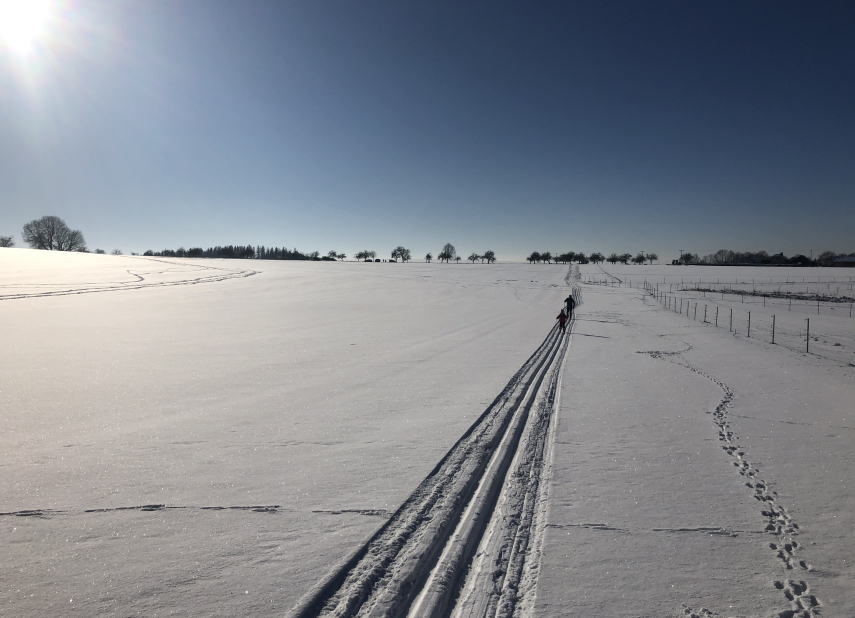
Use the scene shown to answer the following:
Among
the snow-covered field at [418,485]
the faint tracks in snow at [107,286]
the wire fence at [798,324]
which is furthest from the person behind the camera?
the faint tracks in snow at [107,286]

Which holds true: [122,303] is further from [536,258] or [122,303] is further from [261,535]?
[536,258]

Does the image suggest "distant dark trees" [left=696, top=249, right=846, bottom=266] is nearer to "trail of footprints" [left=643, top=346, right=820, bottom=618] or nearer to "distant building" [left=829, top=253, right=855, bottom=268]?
"distant building" [left=829, top=253, right=855, bottom=268]

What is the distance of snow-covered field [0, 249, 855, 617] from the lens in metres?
3.31

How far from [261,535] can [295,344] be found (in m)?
10.8

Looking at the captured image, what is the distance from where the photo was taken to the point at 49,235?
94.7 meters

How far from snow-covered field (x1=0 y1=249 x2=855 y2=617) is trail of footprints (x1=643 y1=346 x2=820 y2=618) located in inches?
0.9

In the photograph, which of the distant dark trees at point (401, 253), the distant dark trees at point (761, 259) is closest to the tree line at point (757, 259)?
the distant dark trees at point (761, 259)

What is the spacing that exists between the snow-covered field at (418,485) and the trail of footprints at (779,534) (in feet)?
0.07

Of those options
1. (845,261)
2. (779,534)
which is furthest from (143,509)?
(845,261)

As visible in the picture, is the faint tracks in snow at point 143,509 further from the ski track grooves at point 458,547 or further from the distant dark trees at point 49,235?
the distant dark trees at point 49,235

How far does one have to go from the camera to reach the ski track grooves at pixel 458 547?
124 inches

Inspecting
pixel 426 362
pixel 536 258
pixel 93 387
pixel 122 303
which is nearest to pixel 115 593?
pixel 93 387

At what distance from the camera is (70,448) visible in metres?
5.77

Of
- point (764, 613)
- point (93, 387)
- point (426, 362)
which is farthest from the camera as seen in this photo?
point (426, 362)
